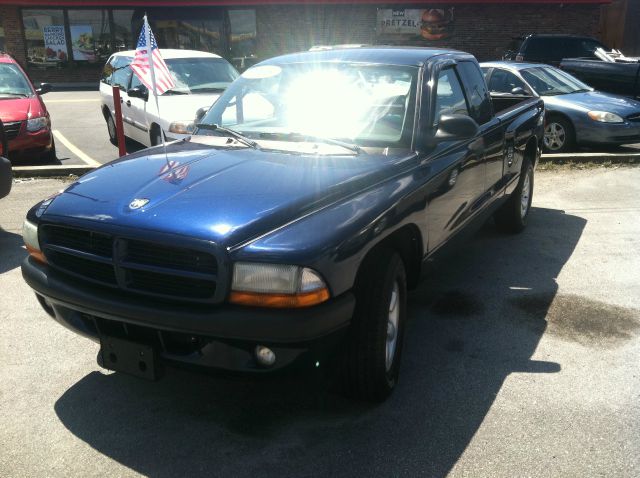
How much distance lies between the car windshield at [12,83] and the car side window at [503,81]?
7.20 m

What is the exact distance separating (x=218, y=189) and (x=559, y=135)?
27.7 feet

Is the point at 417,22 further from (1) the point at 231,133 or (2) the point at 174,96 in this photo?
(1) the point at 231,133

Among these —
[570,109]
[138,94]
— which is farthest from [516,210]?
[138,94]

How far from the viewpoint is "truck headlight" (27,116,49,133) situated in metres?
9.05

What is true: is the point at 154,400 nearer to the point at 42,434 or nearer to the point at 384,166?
the point at 42,434

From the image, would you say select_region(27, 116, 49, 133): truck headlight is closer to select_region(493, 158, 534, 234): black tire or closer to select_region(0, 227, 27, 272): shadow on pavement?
select_region(0, 227, 27, 272): shadow on pavement

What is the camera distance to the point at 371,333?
3010 mm

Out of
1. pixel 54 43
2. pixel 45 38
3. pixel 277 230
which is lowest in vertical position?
pixel 277 230

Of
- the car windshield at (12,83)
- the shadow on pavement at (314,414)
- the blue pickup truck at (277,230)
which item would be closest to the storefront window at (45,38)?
the car windshield at (12,83)

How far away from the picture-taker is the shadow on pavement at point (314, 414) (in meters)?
2.86

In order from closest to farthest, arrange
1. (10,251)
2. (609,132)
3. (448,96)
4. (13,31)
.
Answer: (448,96) < (10,251) < (609,132) < (13,31)

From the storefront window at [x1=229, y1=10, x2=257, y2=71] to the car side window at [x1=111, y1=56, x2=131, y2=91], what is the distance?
14.1 m

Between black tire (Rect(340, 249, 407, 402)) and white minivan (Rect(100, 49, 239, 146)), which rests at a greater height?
white minivan (Rect(100, 49, 239, 146))

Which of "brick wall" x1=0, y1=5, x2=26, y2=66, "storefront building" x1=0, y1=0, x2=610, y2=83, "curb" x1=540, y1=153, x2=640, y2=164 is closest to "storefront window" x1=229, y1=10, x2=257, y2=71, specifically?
"storefront building" x1=0, y1=0, x2=610, y2=83
